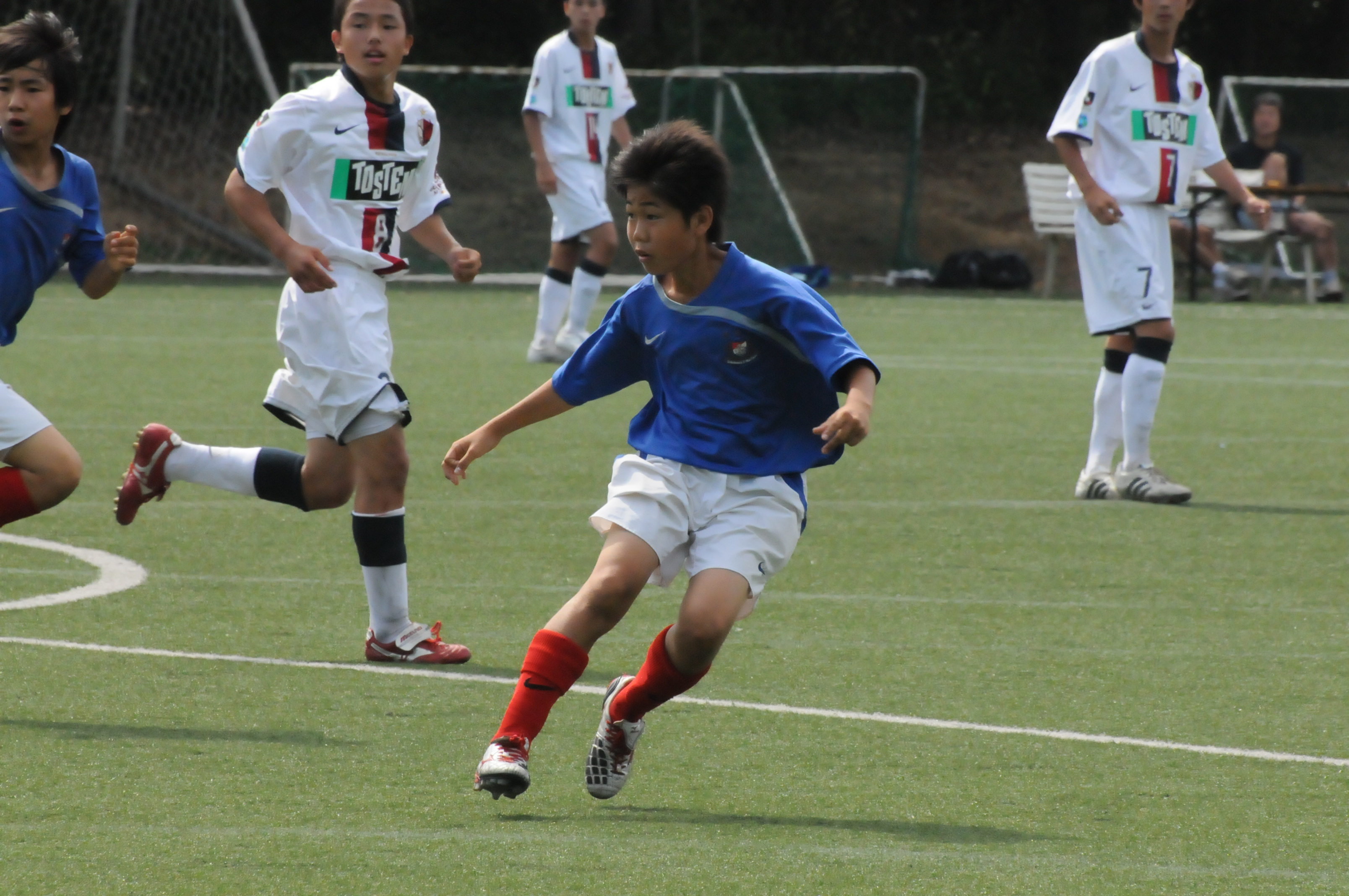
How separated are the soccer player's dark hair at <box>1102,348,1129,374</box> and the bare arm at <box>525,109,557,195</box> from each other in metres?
5.05

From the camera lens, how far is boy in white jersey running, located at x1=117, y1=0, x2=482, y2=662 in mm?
5246

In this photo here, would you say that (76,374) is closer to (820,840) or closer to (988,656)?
(988,656)

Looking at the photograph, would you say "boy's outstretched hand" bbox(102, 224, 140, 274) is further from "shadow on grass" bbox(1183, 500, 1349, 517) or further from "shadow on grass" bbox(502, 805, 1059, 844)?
"shadow on grass" bbox(1183, 500, 1349, 517)

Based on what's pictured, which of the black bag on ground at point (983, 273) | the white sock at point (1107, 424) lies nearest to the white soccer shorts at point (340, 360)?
the white sock at point (1107, 424)

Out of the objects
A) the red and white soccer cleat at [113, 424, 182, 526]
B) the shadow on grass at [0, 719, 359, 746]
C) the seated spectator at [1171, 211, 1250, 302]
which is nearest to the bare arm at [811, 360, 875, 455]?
the shadow on grass at [0, 719, 359, 746]

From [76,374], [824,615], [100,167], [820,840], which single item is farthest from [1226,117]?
[820,840]

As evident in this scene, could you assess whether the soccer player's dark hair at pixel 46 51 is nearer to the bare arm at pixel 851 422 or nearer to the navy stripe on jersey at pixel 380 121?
the navy stripe on jersey at pixel 380 121

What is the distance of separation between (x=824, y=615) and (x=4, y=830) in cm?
274

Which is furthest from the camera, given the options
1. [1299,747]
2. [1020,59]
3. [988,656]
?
[1020,59]

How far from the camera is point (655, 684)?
4.05 m

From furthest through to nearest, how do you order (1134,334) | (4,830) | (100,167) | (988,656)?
(100,167) < (1134,334) < (988,656) < (4,830)

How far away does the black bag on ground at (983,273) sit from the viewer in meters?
20.8

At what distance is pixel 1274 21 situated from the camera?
32406 mm

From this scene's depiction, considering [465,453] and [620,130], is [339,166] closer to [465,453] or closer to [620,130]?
[465,453]
